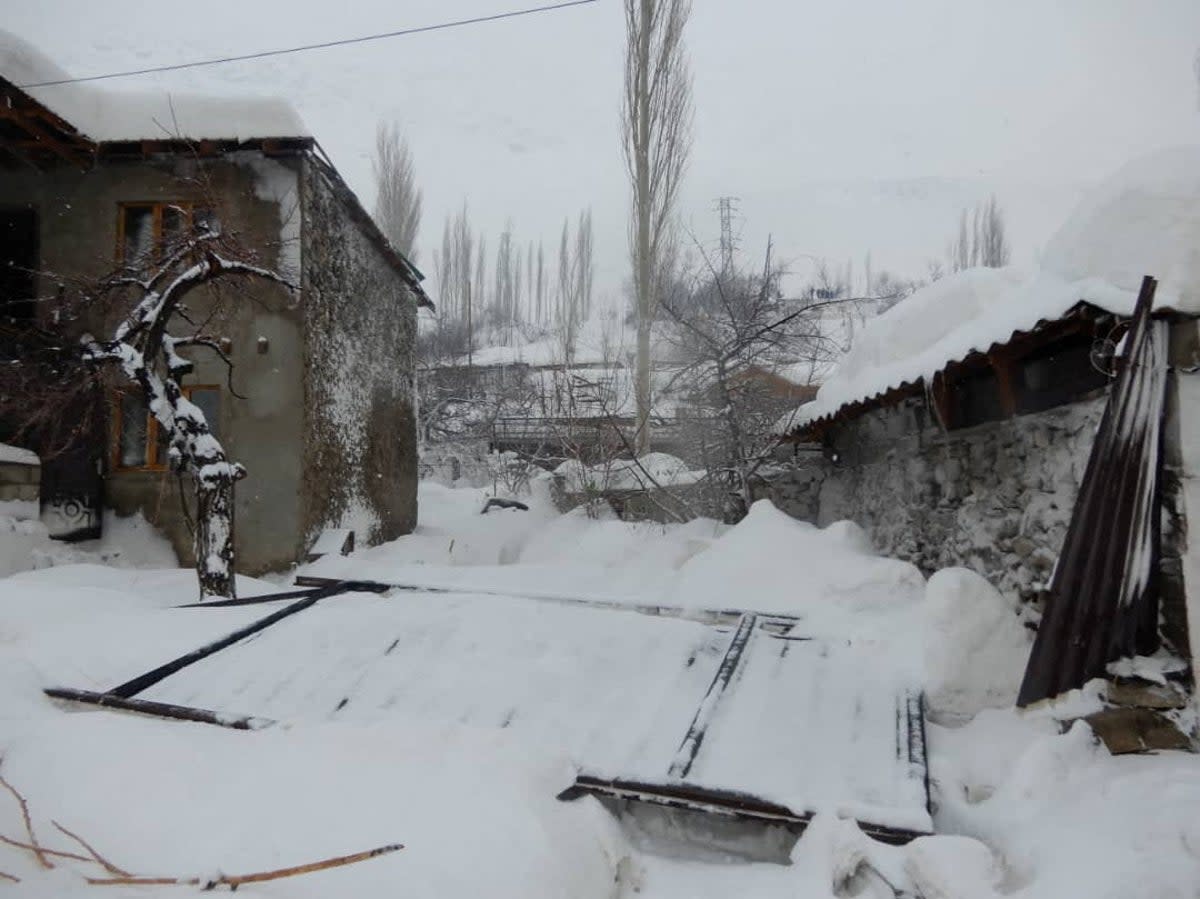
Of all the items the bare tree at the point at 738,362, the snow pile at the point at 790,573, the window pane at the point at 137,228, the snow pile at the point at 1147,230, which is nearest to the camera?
the snow pile at the point at 1147,230

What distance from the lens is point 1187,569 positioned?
2.54 m

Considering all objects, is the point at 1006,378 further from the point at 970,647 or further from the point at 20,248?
the point at 20,248

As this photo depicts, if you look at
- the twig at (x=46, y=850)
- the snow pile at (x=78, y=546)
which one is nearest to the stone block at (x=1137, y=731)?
the twig at (x=46, y=850)

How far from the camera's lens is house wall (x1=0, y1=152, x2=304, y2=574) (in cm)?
789

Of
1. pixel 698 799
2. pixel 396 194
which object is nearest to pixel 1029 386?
pixel 698 799

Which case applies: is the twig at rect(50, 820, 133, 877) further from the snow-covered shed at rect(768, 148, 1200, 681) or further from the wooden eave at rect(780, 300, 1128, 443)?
the wooden eave at rect(780, 300, 1128, 443)

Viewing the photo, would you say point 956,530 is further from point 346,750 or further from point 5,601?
point 5,601

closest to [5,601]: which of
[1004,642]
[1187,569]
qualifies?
[1004,642]

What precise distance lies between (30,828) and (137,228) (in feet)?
26.3

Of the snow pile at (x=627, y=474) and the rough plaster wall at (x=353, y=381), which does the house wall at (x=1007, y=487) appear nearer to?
the snow pile at (x=627, y=474)

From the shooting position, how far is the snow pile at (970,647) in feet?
10.8

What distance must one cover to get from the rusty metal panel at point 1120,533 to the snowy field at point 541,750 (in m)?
0.36

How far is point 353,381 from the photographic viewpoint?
9570 mm

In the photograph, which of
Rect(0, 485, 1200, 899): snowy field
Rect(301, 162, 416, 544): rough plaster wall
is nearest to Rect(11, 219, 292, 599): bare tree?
Rect(0, 485, 1200, 899): snowy field
